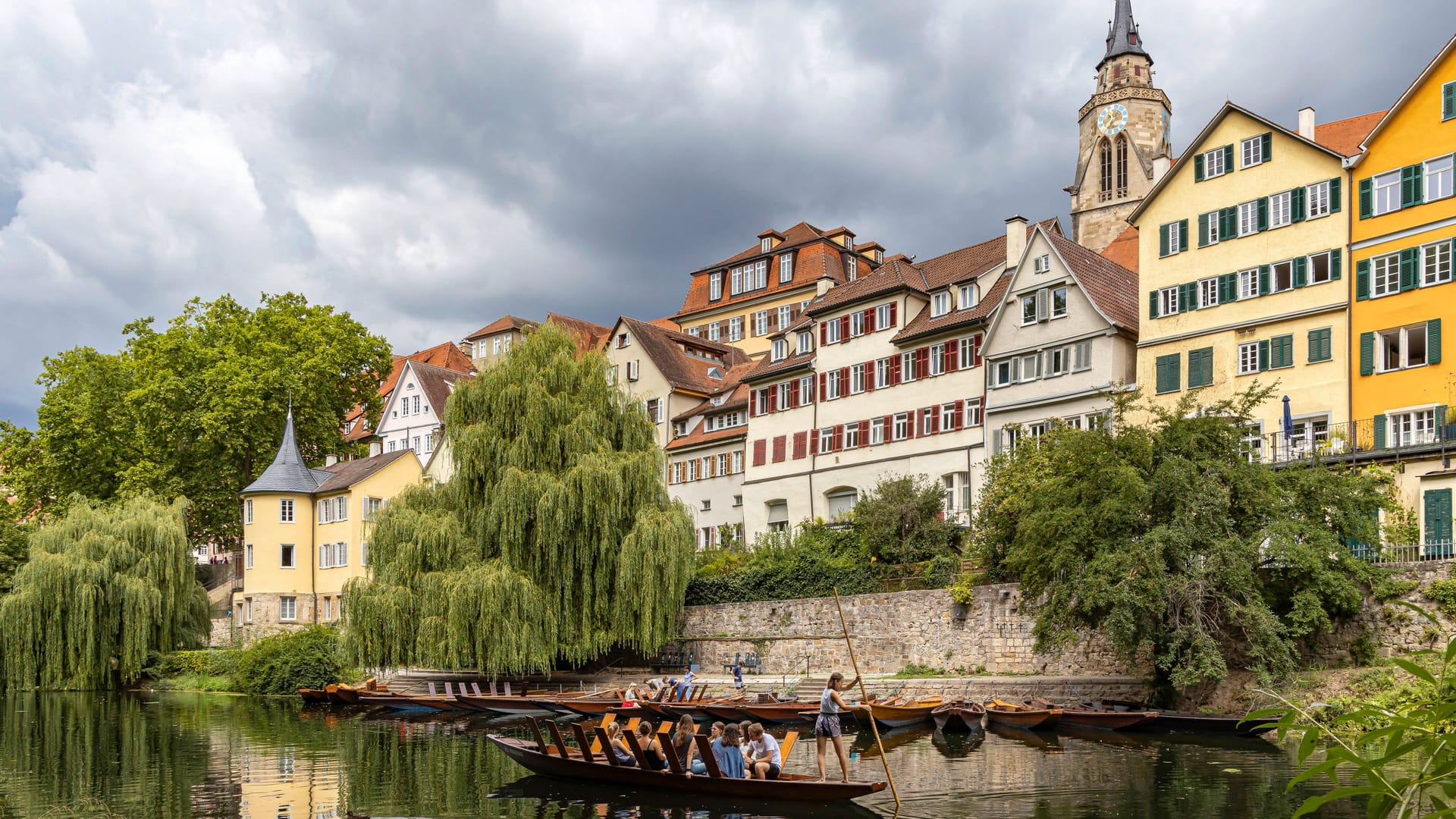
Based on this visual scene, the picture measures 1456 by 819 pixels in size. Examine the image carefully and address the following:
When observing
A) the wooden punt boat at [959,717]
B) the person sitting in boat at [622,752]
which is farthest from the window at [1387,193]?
the person sitting in boat at [622,752]

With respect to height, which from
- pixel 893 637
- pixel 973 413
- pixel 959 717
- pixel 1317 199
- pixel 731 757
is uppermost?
pixel 1317 199

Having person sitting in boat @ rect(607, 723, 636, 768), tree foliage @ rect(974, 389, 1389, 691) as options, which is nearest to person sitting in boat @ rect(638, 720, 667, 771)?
person sitting in boat @ rect(607, 723, 636, 768)

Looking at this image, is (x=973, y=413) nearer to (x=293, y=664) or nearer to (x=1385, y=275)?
(x=1385, y=275)

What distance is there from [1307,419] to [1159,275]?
6.27 metres

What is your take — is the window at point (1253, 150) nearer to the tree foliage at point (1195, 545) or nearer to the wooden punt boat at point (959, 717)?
the tree foliage at point (1195, 545)

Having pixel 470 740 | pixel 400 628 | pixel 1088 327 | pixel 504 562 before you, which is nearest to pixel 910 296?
pixel 1088 327

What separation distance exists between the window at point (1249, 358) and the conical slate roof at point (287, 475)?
37499 millimetres

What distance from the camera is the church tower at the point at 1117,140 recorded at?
67938 millimetres

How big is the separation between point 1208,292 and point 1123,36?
40774mm

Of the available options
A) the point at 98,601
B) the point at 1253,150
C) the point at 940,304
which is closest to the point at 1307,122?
the point at 1253,150

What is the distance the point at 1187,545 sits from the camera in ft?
82.0

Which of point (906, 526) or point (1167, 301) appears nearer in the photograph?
point (1167, 301)

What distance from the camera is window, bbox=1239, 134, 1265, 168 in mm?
34406

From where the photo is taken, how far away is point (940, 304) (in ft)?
143
